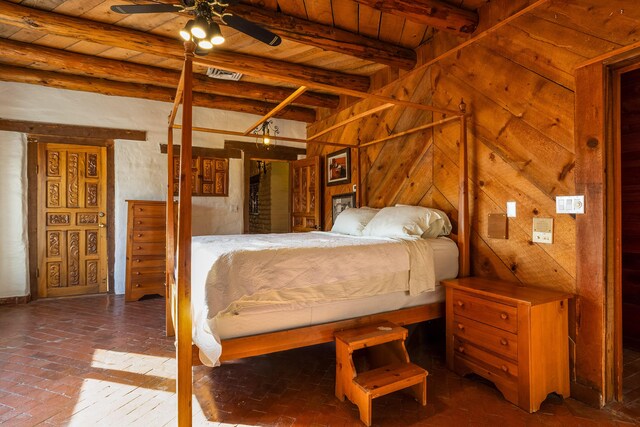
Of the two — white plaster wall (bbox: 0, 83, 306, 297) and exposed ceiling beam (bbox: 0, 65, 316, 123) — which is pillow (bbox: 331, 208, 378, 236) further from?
exposed ceiling beam (bbox: 0, 65, 316, 123)

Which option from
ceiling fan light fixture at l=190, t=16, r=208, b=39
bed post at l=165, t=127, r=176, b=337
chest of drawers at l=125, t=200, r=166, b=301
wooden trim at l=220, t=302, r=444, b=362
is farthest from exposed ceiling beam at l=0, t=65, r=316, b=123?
wooden trim at l=220, t=302, r=444, b=362

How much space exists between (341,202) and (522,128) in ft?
8.62

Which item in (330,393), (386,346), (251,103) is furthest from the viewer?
(251,103)

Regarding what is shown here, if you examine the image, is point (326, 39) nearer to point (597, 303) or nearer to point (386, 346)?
point (386, 346)

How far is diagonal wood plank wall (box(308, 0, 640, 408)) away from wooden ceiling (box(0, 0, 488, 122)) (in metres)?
0.47

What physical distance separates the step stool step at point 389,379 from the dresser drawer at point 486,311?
567 millimetres

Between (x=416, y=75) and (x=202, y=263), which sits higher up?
(x=416, y=75)

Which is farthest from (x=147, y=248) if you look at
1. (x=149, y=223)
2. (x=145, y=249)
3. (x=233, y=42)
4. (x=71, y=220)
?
(x=233, y=42)

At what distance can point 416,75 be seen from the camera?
358cm

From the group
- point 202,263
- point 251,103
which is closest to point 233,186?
point 251,103

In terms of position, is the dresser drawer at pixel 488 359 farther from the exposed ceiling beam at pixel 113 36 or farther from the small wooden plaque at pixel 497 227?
the exposed ceiling beam at pixel 113 36

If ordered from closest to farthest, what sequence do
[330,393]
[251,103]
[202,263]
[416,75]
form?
[202,263] < [330,393] < [416,75] < [251,103]

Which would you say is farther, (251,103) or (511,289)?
(251,103)

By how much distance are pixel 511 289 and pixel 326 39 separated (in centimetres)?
265
